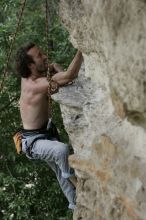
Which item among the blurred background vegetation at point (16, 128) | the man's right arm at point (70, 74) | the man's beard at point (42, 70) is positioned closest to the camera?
the man's right arm at point (70, 74)

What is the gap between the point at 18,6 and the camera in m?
7.98

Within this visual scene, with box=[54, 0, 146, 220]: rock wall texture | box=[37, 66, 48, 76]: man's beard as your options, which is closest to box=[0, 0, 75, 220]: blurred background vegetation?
box=[37, 66, 48, 76]: man's beard

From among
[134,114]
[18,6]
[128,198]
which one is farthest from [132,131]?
[18,6]

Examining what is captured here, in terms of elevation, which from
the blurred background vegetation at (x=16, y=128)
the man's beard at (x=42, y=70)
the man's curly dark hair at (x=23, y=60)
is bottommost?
the blurred background vegetation at (x=16, y=128)

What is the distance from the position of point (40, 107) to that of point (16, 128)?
11.0ft

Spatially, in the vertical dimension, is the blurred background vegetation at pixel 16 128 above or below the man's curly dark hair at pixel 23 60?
below

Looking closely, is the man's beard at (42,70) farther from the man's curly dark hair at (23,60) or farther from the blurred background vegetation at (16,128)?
the blurred background vegetation at (16,128)

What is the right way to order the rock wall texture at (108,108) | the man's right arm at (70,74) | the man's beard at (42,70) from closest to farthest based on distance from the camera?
the rock wall texture at (108,108) → the man's right arm at (70,74) → the man's beard at (42,70)

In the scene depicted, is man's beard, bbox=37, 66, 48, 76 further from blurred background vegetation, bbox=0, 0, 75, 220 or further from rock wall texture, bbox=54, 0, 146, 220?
blurred background vegetation, bbox=0, 0, 75, 220

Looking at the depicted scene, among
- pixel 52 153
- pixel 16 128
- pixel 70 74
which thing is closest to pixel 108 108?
pixel 70 74

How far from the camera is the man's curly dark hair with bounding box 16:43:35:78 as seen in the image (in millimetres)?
5195

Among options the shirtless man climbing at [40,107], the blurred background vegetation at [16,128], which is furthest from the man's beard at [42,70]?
the blurred background vegetation at [16,128]

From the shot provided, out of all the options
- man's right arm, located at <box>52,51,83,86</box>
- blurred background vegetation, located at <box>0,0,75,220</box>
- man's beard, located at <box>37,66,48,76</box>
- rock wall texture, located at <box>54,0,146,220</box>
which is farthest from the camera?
blurred background vegetation, located at <box>0,0,75,220</box>

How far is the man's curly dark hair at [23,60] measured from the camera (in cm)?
520
